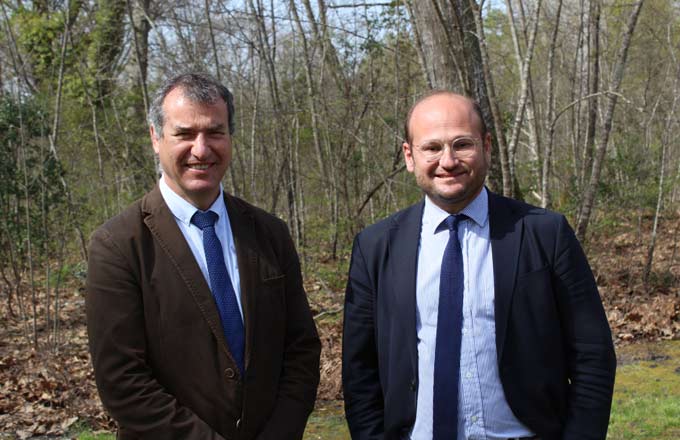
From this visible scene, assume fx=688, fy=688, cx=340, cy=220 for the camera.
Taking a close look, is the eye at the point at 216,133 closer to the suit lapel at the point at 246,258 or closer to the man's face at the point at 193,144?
the man's face at the point at 193,144

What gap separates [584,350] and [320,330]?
537cm

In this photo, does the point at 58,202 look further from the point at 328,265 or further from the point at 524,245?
the point at 524,245

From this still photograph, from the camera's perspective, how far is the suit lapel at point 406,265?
227 cm

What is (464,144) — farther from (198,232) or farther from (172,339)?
(172,339)

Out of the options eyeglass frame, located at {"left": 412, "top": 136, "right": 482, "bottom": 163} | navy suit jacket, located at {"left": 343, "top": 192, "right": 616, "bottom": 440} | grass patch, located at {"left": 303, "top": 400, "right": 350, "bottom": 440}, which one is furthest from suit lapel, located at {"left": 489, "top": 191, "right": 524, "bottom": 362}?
grass patch, located at {"left": 303, "top": 400, "right": 350, "bottom": 440}

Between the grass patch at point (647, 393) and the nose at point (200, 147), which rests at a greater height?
the nose at point (200, 147)

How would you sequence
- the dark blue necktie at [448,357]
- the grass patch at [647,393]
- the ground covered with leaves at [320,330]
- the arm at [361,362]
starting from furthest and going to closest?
the ground covered with leaves at [320,330], the grass patch at [647,393], the arm at [361,362], the dark blue necktie at [448,357]

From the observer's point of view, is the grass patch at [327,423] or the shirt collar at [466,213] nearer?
the shirt collar at [466,213]

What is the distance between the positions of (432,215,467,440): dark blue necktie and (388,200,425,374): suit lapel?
3.6 inches

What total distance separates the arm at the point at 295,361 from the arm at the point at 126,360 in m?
0.30

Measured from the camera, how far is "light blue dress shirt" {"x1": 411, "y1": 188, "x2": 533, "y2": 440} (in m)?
2.19

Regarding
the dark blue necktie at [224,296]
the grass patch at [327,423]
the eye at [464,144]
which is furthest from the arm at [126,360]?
the grass patch at [327,423]

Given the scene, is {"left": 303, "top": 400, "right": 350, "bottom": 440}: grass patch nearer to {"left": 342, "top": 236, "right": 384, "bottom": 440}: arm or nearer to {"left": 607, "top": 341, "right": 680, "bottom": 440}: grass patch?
{"left": 607, "top": 341, "right": 680, "bottom": 440}: grass patch

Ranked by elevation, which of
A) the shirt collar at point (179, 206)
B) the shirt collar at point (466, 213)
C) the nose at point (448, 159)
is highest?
the nose at point (448, 159)
